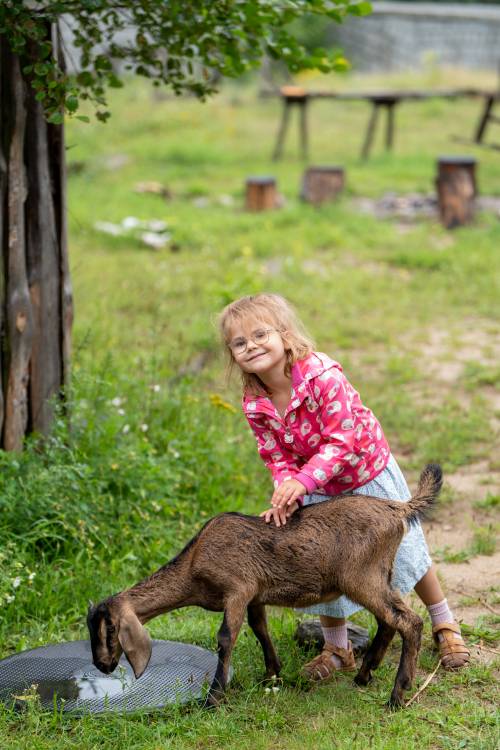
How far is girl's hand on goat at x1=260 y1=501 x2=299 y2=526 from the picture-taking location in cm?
375

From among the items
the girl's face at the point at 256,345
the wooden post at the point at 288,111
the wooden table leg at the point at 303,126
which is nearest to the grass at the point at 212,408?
the girl's face at the point at 256,345

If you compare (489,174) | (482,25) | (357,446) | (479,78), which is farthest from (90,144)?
(482,25)

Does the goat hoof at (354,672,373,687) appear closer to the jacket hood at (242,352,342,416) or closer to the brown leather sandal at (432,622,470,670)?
the brown leather sandal at (432,622,470,670)

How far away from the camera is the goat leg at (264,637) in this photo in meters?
3.88

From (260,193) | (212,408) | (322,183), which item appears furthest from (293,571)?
(322,183)

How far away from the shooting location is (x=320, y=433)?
3.85 metres

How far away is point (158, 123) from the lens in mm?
19875

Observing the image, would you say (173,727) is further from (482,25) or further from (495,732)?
(482,25)

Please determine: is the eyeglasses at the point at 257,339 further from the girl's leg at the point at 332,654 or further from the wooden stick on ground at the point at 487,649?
the wooden stick on ground at the point at 487,649

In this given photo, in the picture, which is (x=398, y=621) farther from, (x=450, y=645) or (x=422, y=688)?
(x=450, y=645)

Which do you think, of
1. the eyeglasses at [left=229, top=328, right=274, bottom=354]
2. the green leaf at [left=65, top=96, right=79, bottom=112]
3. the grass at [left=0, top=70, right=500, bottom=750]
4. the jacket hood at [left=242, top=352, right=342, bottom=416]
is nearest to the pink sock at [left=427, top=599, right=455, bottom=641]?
the grass at [left=0, top=70, right=500, bottom=750]

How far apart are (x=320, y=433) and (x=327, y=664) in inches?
37.2

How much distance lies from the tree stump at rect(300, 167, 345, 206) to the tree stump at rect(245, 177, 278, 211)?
535 mm

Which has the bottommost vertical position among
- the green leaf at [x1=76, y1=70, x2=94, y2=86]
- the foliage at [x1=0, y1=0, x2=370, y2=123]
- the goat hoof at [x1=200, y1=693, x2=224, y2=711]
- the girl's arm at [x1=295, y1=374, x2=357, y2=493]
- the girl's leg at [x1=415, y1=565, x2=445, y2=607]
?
the goat hoof at [x1=200, y1=693, x2=224, y2=711]
